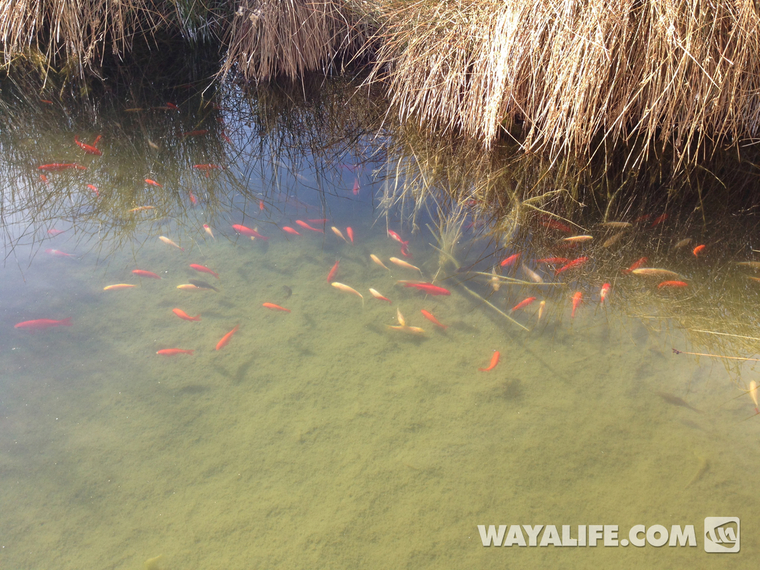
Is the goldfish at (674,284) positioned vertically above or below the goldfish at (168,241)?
below

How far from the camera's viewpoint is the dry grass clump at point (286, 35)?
15.8 feet

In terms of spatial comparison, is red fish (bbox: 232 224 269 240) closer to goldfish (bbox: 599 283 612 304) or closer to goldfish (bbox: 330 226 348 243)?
goldfish (bbox: 330 226 348 243)

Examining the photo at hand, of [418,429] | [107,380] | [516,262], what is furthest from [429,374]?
[107,380]

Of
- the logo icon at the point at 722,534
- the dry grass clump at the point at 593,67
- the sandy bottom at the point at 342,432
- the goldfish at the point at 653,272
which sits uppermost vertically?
the dry grass clump at the point at 593,67

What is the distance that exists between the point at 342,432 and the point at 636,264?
186 centimetres

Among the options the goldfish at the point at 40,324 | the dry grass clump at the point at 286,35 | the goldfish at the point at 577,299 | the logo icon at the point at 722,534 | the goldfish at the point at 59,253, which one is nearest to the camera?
the logo icon at the point at 722,534

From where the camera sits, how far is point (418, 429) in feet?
6.27

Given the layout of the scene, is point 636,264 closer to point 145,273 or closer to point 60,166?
point 145,273

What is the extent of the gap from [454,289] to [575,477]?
1.10m

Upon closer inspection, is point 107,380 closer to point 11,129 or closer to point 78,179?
point 78,179

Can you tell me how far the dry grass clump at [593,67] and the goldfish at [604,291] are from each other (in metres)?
1.17

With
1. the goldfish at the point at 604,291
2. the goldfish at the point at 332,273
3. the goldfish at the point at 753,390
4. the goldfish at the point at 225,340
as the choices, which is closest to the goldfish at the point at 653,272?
the goldfish at the point at 604,291

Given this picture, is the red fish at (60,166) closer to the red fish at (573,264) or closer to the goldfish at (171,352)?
the goldfish at (171,352)

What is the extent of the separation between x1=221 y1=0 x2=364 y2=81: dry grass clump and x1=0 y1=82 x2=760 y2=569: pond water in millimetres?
2485
